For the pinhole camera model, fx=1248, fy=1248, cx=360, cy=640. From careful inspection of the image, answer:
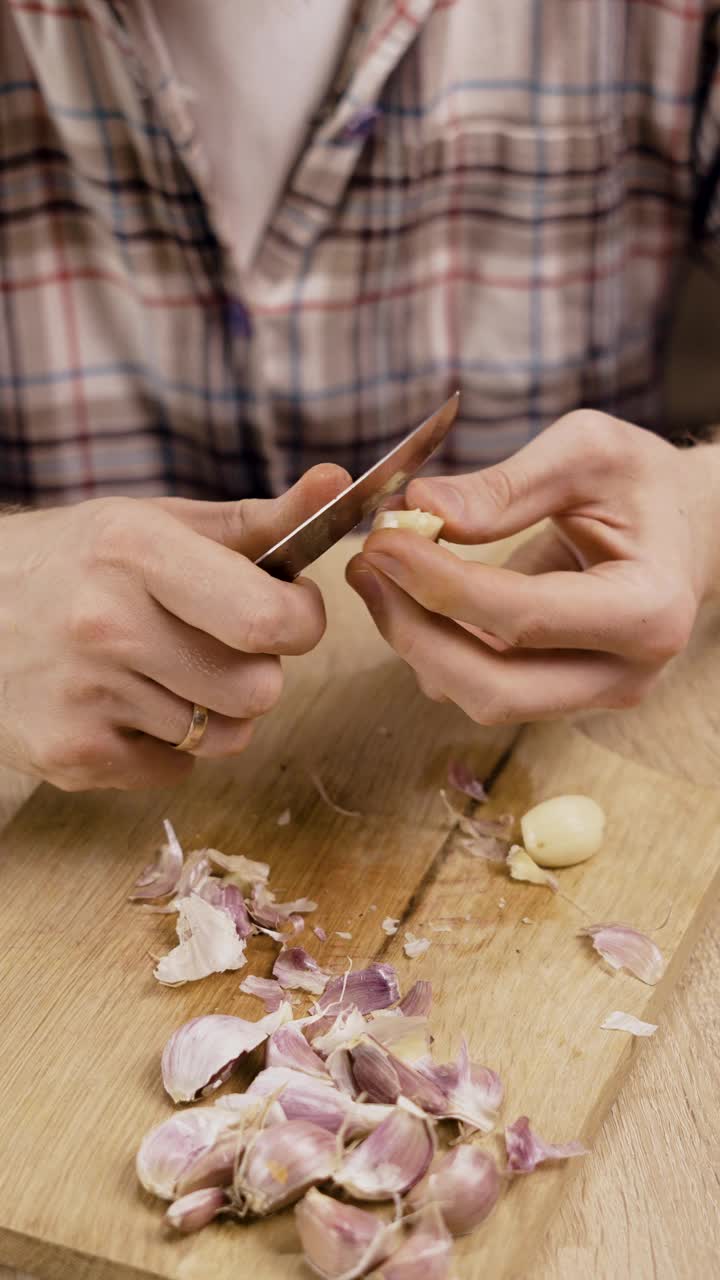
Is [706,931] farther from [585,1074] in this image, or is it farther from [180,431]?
[180,431]

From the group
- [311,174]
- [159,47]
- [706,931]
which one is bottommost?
[706,931]

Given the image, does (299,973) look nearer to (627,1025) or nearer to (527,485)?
(627,1025)

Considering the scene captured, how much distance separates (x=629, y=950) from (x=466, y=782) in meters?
0.20

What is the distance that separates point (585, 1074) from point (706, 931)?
20cm

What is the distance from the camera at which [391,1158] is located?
0.70m

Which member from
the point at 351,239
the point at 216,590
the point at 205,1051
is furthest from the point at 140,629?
the point at 351,239

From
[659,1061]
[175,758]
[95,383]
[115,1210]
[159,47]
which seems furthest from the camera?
[95,383]

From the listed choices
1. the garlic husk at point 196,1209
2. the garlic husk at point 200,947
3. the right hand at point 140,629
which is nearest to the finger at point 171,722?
the right hand at point 140,629

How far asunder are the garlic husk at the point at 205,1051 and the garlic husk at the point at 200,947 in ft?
0.20

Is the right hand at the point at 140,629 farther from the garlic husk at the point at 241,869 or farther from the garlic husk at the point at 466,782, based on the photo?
the garlic husk at the point at 466,782

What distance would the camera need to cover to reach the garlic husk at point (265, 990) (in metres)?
0.84

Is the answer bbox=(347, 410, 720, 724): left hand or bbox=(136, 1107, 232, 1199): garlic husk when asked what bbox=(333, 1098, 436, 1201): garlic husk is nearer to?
bbox=(136, 1107, 232, 1199): garlic husk

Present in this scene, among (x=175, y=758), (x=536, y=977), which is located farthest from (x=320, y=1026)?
(x=175, y=758)

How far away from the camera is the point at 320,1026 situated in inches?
31.7
